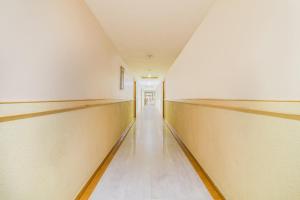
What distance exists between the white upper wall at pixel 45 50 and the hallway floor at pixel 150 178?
48.7 inches

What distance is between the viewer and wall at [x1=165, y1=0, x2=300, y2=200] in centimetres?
94

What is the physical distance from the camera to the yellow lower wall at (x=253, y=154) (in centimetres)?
89

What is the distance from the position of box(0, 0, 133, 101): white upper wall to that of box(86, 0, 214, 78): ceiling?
385 mm

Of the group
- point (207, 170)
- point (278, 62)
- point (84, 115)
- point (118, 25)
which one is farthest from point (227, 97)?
point (118, 25)

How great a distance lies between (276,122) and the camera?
973mm

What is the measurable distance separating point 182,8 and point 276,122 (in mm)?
2075

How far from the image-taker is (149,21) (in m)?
2.71

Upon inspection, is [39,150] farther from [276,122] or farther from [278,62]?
[278,62]

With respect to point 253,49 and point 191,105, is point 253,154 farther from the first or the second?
point 191,105

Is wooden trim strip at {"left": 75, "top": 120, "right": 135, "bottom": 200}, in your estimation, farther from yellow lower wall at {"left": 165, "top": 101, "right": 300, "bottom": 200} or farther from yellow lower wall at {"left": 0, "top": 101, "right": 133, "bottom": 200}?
yellow lower wall at {"left": 165, "top": 101, "right": 300, "bottom": 200}

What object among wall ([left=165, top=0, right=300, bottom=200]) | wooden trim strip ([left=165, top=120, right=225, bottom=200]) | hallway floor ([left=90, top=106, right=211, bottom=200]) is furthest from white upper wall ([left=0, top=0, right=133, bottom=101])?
wooden trim strip ([left=165, top=120, right=225, bottom=200])

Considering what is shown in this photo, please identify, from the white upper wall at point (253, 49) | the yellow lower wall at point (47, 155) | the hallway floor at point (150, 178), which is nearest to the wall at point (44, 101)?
the yellow lower wall at point (47, 155)

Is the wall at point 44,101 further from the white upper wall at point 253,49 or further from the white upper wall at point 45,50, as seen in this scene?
the white upper wall at point 253,49

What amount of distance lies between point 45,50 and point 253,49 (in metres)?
1.80
